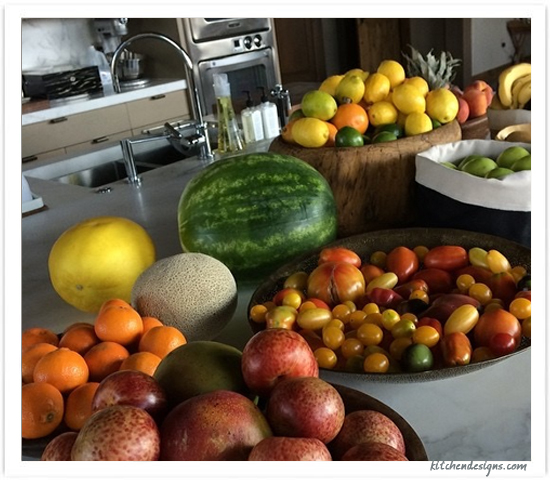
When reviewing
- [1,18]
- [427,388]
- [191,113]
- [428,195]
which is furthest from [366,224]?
[191,113]

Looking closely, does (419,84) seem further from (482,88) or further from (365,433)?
(365,433)

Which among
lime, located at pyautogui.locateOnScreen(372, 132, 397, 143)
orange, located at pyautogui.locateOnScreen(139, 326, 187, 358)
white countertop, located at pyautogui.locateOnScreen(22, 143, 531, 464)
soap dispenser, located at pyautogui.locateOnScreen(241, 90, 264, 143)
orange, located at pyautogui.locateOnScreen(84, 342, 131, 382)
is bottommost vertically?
white countertop, located at pyautogui.locateOnScreen(22, 143, 531, 464)

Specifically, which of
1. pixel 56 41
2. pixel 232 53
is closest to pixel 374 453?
pixel 232 53

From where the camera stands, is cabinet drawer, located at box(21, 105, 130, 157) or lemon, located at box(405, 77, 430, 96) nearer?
lemon, located at box(405, 77, 430, 96)

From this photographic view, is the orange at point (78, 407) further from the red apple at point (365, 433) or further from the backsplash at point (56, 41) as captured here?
the backsplash at point (56, 41)

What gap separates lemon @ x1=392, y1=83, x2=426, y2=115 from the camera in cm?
110

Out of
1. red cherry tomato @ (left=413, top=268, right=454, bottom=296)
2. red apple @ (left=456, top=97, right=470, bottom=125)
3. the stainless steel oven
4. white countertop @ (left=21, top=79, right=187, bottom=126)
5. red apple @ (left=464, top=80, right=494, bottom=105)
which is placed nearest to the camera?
red cherry tomato @ (left=413, top=268, right=454, bottom=296)

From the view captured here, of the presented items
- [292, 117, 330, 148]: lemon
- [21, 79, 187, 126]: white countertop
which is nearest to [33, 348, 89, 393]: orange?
[292, 117, 330, 148]: lemon

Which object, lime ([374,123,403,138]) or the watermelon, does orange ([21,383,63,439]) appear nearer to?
the watermelon

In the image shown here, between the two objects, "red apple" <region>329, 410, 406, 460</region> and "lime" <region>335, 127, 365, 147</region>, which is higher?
"lime" <region>335, 127, 365, 147</region>

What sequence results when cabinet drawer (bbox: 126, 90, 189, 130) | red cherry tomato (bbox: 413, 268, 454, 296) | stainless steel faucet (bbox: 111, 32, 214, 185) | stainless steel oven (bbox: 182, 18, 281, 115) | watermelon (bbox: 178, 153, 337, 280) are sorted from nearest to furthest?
red cherry tomato (bbox: 413, 268, 454, 296) < watermelon (bbox: 178, 153, 337, 280) < stainless steel faucet (bbox: 111, 32, 214, 185) < cabinet drawer (bbox: 126, 90, 189, 130) < stainless steel oven (bbox: 182, 18, 281, 115)

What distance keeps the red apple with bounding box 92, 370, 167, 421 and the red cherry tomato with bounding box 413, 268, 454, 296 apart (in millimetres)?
419
